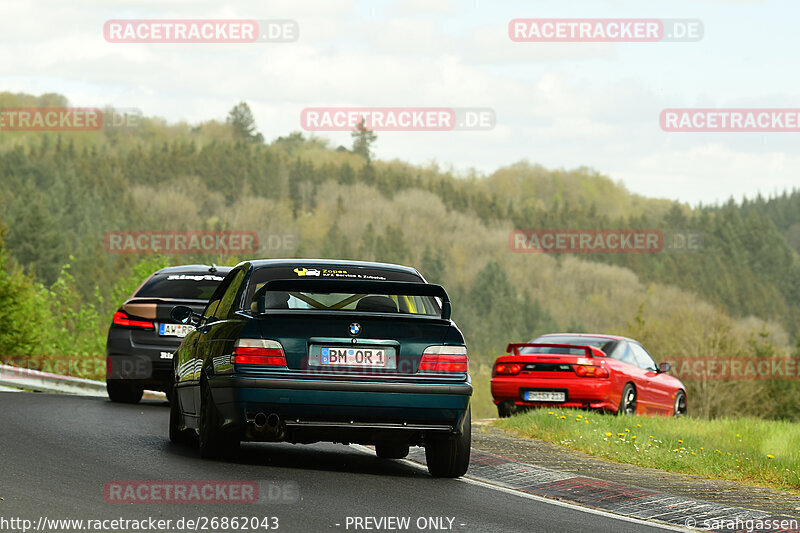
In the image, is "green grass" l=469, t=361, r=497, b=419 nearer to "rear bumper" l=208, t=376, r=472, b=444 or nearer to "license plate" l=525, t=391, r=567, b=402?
"license plate" l=525, t=391, r=567, b=402

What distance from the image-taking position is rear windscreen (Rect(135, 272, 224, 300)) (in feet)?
51.3

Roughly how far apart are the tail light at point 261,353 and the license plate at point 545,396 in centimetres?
993

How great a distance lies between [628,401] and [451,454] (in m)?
10.2

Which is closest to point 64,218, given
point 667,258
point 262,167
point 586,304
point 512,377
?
point 262,167

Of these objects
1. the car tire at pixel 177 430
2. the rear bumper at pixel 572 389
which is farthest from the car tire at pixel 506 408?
the car tire at pixel 177 430

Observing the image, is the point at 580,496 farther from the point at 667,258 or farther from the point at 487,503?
the point at 667,258

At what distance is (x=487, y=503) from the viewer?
7879mm

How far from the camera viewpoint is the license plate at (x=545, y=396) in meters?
17.7

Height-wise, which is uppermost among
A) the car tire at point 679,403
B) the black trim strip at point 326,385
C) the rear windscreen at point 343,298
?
the rear windscreen at point 343,298

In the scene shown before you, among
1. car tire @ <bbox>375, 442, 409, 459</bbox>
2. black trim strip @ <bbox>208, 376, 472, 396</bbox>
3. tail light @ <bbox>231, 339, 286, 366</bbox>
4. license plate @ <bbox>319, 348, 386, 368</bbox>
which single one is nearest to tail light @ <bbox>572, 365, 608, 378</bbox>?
car tire @ <bbox>375, 442, 409, 459</bbox>

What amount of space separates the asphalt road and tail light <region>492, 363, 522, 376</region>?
23.2 ft

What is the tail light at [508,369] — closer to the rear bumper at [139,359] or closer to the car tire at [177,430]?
the rear bumper at [139,359]

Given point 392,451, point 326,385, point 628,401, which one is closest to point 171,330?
point 392,451

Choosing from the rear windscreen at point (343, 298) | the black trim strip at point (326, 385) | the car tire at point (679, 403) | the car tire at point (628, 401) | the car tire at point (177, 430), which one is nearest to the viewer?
the black trim strip at point (326, 385)
